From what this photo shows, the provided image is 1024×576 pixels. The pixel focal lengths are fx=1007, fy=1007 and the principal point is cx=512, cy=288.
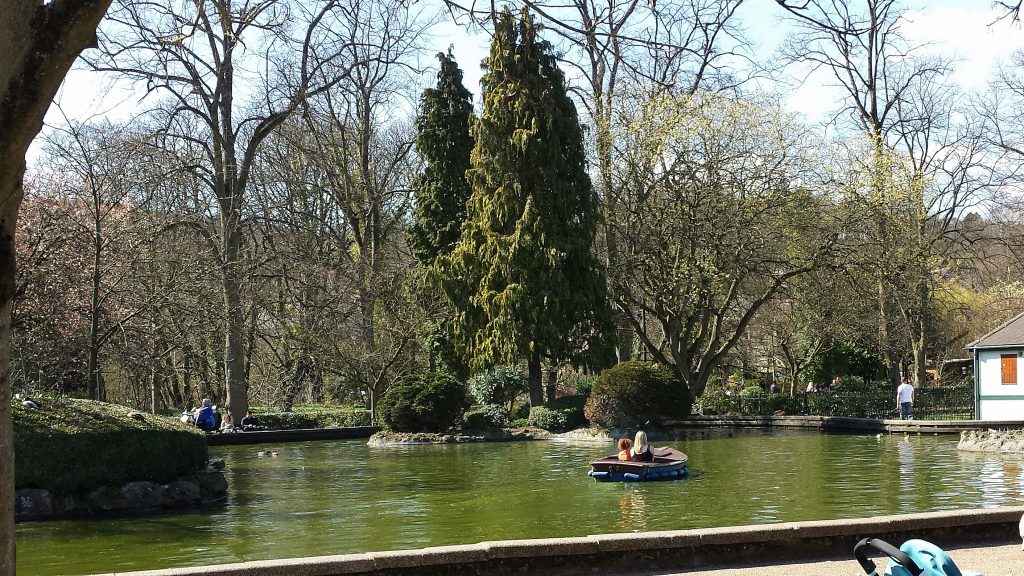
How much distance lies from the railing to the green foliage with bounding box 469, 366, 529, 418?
779 cm

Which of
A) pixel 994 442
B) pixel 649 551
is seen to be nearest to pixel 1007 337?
pixel 994 442

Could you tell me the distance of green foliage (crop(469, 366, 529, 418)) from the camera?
39.0 metres

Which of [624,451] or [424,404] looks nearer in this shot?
[624,451]

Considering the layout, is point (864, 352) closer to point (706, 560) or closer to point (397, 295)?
point (397, 295)

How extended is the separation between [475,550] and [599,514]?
8083 millimetres

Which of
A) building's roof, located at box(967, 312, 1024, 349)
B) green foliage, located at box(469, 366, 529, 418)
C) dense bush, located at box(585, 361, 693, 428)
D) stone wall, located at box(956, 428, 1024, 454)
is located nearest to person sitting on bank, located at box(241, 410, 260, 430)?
green foliage, located at box(469, 366, 529, 418)

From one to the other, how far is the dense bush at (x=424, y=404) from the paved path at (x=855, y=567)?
25199 mm

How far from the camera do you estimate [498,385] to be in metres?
39.0

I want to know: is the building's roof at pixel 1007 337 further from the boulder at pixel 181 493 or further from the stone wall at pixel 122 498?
the boulder at pixel 181 493

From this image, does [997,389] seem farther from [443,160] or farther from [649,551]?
[649,551]

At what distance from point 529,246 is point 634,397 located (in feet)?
23.3

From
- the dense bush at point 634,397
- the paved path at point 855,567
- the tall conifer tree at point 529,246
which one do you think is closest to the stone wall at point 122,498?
the paved path at point 855,567

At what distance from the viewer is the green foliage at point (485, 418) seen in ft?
115

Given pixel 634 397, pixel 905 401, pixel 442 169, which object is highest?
pixel 442 169
